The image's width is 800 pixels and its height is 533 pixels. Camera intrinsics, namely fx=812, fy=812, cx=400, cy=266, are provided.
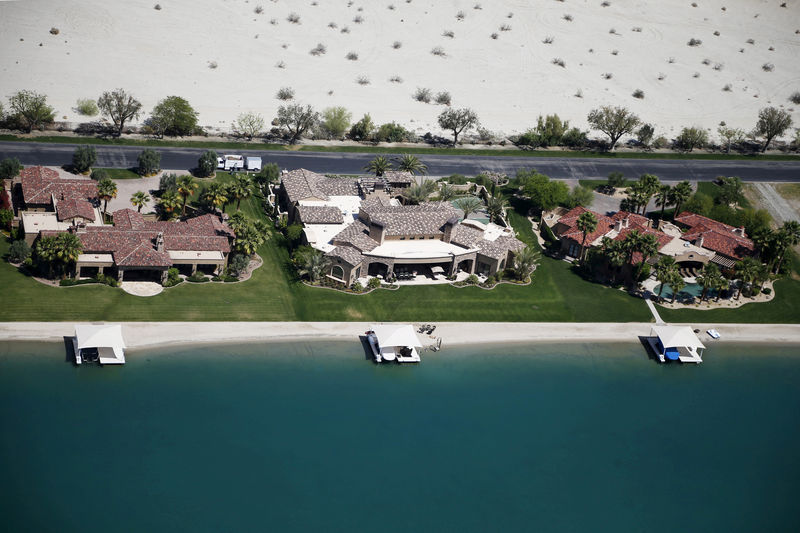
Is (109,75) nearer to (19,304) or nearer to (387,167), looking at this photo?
(387,167)

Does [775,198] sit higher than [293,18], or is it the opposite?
[293,18]

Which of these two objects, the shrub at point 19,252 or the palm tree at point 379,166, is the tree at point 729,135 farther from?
the shrub at point 19,252

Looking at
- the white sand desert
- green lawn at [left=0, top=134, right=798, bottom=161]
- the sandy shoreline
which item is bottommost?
the sandy shoreline

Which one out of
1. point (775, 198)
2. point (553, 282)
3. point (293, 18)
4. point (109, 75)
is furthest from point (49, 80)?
point (775, 198)

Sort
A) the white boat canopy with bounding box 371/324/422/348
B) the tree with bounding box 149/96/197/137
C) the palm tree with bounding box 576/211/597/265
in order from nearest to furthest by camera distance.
Answer: the white boat canopy with bounding box 371/324/422/348
the palm tree with bounding box 576/211/597/265
the tree with bounding box 149/96/197/137

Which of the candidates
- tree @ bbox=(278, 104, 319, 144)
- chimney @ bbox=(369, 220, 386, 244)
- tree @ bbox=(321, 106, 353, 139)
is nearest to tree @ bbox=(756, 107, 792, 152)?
tree @ bbox=(321, 106, 353, 139)

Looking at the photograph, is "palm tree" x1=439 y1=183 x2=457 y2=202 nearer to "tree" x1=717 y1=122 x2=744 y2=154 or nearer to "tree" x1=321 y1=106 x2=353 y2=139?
"tree" x1=321 y1=106 x2=353 y2=139

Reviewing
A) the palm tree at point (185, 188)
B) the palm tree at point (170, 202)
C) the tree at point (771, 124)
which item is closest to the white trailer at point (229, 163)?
the palm tree at point (185, 188)
